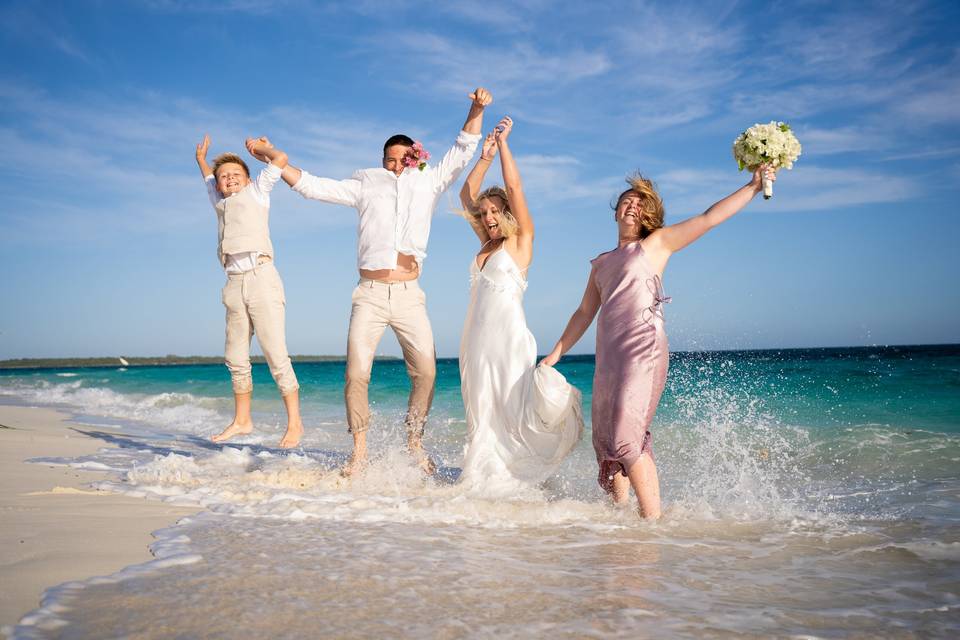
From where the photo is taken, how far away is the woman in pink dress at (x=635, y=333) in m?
4.75

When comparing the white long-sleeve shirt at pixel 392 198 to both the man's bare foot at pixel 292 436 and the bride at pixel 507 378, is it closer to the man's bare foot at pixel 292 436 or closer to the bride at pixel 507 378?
the bride at pixel 507 378

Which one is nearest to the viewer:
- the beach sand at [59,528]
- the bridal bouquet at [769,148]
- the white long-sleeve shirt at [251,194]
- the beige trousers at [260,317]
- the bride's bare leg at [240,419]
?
the beach sand at [59,528]

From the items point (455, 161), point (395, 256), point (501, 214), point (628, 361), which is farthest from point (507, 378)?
point (455, 161)

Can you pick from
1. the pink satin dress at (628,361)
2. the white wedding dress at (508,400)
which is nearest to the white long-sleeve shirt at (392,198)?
the white wedding dress at (508,400)

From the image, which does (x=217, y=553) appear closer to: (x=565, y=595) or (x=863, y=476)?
(x=565, y=595)

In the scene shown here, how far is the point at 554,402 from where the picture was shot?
17.6ft

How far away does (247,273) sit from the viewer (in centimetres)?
722

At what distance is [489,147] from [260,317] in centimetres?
293

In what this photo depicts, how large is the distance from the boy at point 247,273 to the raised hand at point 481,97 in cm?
206

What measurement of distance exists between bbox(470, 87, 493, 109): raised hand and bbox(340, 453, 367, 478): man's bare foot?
3114 millimetres

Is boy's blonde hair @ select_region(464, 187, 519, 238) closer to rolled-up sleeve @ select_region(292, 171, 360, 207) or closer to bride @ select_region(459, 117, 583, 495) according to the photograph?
bride @ select_region(459, 117, 583, 495)

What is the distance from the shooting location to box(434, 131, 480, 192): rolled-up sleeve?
20.5ft

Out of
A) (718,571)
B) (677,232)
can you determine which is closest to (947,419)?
(677,232)

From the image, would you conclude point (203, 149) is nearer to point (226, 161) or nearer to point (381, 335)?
point (226, 161)
